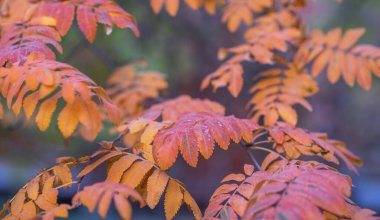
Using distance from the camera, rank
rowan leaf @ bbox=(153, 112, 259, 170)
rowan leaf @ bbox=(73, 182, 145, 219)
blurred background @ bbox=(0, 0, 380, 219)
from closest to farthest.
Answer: rowan leaf @ bbox=(73, 182, 145, 219)
rowan leaf @ bbox=(153, 112, 259, 170)
blurred background @ bbox=(0, 0, 380, 219)

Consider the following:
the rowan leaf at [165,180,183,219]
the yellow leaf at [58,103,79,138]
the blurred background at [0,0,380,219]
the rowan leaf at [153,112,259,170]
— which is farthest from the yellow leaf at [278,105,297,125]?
the blurred background at [0,0,380,219]

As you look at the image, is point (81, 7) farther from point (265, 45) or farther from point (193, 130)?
point (265, 45)

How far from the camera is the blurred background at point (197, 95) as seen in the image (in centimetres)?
445

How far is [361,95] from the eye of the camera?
5.79m

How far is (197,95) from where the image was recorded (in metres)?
5.01

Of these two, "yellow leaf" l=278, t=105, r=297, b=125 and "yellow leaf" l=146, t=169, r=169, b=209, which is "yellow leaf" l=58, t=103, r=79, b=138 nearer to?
"yellow leaf" l=146, t=169, r=169, b=209

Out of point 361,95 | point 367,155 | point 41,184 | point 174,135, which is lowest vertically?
point 367,155

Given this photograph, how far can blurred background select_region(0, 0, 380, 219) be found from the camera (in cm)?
445

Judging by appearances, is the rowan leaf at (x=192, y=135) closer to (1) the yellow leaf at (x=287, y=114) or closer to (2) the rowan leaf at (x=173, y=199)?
(2) the rowan leaf at (x=173, y=199)

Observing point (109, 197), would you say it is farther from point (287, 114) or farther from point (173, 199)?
point (287, 114)

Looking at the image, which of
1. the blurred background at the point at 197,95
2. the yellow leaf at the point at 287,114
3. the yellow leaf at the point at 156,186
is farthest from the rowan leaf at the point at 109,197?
the blurred background at the point at 197,95

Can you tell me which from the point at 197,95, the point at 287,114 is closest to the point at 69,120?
the point at 287,114

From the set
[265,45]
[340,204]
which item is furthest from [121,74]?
[340,204]

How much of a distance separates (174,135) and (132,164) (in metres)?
0.19
